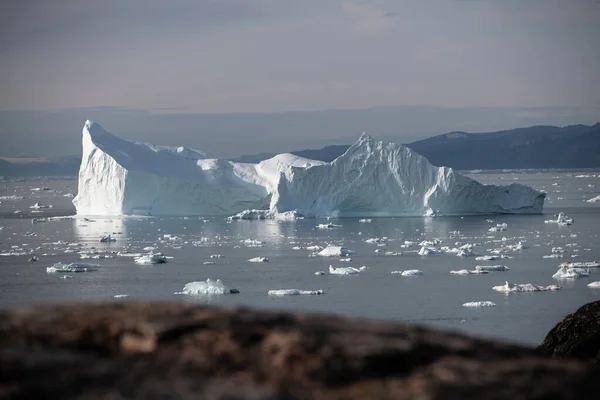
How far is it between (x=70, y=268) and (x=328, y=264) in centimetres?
848

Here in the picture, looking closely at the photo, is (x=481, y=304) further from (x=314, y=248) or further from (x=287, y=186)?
(x=287, y=186)

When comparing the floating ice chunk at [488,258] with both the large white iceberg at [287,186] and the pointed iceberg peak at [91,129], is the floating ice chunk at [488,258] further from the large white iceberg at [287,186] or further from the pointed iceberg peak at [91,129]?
the pointed iceberg peak at [91,129]

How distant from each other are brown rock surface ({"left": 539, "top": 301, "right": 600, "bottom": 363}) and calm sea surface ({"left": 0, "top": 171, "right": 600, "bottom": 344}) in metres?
9.56

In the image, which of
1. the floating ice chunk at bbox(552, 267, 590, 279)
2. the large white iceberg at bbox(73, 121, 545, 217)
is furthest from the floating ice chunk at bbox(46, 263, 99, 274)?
the large white iceberg at bbox(73, 121, 545, 217)

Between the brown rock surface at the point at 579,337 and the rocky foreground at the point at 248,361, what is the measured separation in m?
3.76

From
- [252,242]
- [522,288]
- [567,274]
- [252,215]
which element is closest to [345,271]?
[522,288]

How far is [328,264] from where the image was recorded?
28438mm

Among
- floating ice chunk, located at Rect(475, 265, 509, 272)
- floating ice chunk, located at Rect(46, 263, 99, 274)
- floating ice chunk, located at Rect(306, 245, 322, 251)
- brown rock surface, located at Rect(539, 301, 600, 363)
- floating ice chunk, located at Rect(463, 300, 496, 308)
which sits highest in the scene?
brown rock surface, located at Rect(539, 301, 600, 363)

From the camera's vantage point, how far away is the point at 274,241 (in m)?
36.8

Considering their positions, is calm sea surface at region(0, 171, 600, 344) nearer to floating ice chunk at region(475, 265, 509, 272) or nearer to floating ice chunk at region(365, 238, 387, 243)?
floating ice chunk at region(365, 238, 387, 243)

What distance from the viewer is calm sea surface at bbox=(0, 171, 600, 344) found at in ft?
64.6

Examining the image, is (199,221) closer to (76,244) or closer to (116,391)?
(76,244)

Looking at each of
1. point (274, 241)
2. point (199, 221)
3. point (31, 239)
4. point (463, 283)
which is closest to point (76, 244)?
point (31, 239)

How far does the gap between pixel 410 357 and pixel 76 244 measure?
1407 inches
